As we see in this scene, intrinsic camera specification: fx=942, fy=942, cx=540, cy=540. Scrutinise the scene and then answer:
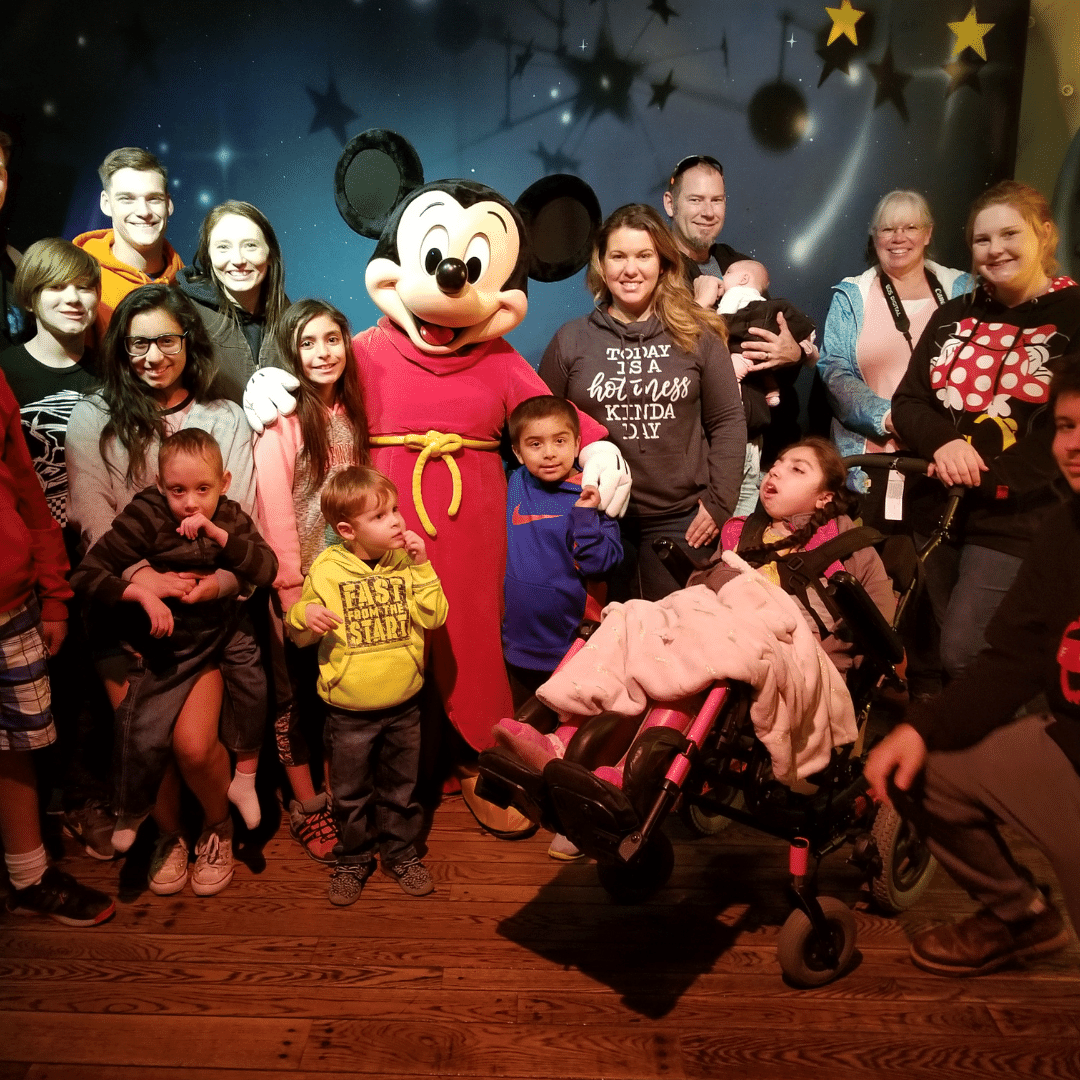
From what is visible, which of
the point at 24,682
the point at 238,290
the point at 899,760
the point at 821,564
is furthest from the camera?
the point at 238,290

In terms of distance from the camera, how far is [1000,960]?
2.15 meters

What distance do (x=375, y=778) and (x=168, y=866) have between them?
59 centimetres

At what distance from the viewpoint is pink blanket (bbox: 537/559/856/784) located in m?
1.95

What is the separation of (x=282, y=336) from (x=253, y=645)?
84 centimetres

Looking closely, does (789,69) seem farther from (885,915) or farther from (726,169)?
(885,915)

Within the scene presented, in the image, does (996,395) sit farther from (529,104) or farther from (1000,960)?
(529,104)

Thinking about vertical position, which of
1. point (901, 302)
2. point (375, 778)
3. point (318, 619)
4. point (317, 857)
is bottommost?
point (317, 857)

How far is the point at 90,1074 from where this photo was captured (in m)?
1.91

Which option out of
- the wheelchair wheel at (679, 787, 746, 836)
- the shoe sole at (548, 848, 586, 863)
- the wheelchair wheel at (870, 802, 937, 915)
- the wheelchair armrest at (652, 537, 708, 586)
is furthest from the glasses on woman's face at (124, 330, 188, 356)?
the wheelchair wheel at (870, 802, 937, 915)

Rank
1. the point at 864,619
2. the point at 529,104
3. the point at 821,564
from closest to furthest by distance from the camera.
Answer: the point at 864,619, the point at 821,564, the point at 529,104

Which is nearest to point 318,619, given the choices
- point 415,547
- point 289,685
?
point 415,547

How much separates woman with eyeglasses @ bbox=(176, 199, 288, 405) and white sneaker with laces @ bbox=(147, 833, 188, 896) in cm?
122

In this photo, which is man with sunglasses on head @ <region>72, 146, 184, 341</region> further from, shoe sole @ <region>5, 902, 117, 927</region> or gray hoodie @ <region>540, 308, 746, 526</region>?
shoe sole @ <region>5, 902, 117, 927</region>

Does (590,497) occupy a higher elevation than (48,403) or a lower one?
lower
